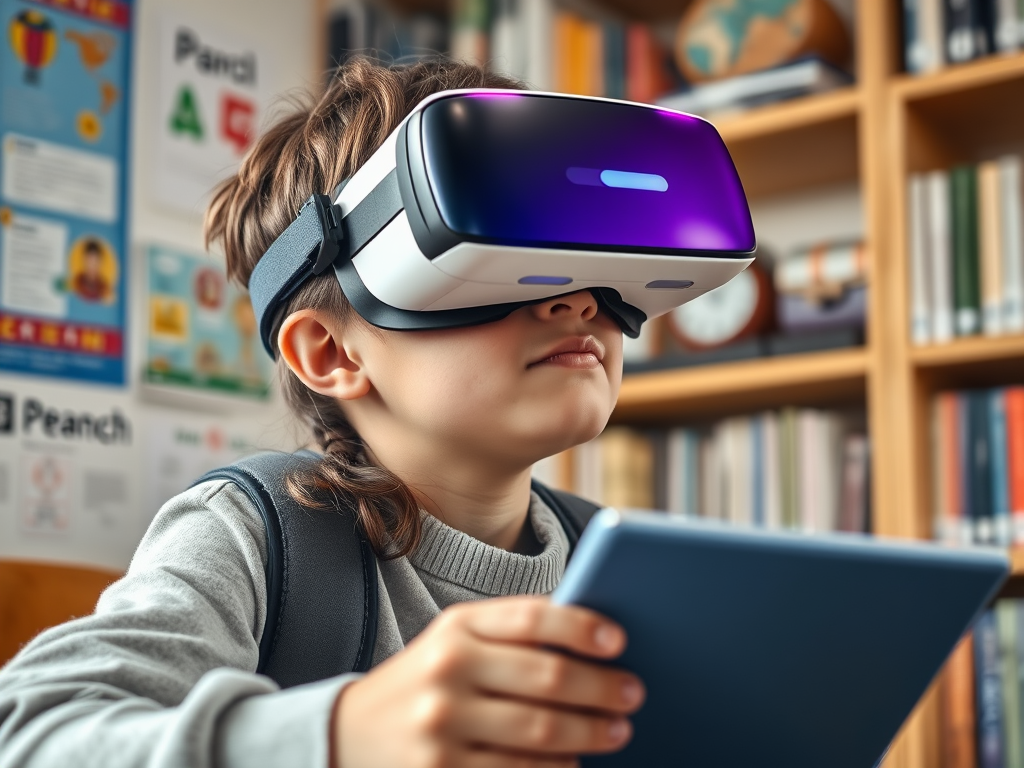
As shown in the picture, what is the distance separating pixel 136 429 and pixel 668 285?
1455 millimetres

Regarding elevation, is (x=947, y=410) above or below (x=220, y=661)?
above

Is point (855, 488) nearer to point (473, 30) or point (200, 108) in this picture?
point (473, 30)

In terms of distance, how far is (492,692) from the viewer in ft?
1.57

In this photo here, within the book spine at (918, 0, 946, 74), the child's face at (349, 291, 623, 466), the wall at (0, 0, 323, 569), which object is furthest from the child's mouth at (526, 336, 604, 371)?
the book spine at (918, 0, 946, 74)

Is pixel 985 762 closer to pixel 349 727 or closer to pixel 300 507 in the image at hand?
pixel 300 507

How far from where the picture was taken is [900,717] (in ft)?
2.11

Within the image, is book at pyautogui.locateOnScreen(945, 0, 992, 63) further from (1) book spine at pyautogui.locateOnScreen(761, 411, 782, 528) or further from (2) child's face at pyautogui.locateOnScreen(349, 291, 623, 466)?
(2) child's face at pyautogui.locateOnScreen(349, 291, 623, 466)

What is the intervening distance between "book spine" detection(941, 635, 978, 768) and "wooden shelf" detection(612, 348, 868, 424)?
48cm

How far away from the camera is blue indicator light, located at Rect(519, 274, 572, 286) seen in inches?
29.4

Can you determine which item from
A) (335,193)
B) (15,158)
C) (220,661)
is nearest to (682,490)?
(15,158)

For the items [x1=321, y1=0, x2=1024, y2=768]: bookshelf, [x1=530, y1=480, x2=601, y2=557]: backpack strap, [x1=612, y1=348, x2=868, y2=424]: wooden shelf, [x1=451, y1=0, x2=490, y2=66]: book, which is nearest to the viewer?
[x1=530, y1=480, x2=601, y2=557]: backpack strap

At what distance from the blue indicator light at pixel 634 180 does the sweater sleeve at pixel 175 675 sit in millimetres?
329

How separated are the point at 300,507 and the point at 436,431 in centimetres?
12

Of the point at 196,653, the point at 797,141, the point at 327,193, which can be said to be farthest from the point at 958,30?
the point at 196,653
